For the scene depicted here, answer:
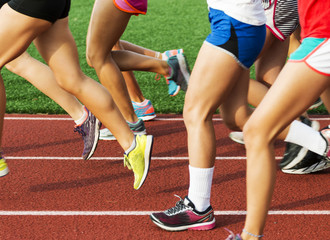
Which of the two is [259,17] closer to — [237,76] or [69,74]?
[237,76]

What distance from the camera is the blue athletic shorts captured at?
3.30 m

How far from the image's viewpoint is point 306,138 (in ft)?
13.9

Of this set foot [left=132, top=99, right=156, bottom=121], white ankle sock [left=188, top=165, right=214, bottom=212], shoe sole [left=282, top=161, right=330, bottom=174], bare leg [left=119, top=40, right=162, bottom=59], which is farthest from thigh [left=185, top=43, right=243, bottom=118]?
foot [left=132, top=99, right=156, bottom=121]

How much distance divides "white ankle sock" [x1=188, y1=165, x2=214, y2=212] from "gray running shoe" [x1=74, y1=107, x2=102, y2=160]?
3.86 ft

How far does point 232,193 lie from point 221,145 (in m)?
1.15

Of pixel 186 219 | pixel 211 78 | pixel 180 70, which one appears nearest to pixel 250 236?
pixel 186 219

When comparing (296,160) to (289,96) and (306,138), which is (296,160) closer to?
(306,138)

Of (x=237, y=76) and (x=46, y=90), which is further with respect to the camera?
(x=46, y=90)

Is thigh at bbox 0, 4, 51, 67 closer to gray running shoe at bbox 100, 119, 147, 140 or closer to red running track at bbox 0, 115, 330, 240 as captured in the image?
red running track at bbox 0, 115, 330, 240

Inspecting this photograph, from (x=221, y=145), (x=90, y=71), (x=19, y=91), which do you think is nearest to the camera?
(x=221, y=145)

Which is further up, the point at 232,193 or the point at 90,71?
the point at 232,193

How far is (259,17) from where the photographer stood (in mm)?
3381

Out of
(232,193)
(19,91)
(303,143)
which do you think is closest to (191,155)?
(232,193)

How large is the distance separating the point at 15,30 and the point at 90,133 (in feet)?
3.68
